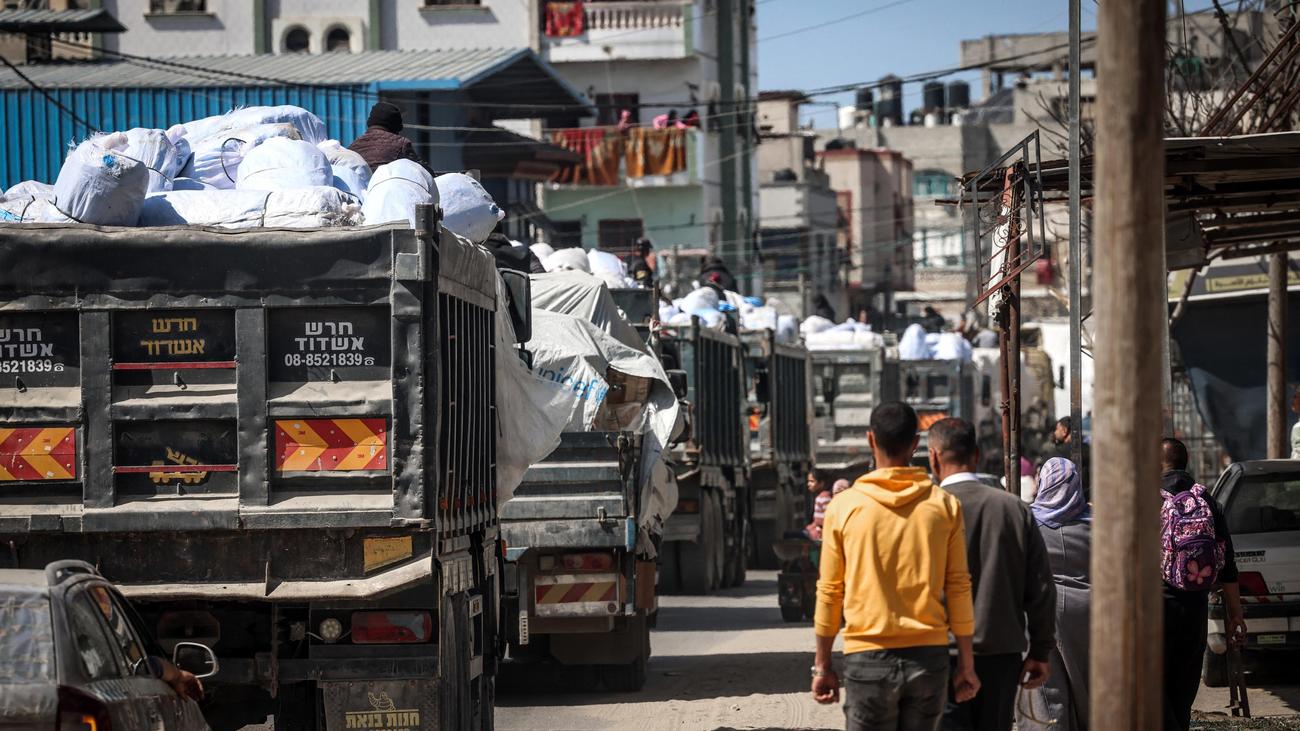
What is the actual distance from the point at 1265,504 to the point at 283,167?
6953mm

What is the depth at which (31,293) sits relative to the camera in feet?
23.6

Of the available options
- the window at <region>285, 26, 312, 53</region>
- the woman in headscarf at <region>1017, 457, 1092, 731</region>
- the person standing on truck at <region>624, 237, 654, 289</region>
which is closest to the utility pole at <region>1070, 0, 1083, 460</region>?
the woman in headscarf at <region>1017, 457, 1092, 731</region>

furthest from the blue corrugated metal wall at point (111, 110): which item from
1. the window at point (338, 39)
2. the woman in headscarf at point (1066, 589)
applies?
the woman in headscarf at point (1066, 589)

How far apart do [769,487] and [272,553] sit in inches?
653

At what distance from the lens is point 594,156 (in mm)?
49594

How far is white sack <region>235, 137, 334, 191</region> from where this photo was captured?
8.31 m

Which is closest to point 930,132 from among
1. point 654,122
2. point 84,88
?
point 654,122

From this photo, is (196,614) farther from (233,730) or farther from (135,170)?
(135,170)

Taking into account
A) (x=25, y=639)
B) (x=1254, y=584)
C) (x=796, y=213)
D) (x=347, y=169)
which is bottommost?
(x=1254, y=584)

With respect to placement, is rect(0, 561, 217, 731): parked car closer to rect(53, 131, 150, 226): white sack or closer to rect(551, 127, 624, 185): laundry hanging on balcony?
rect(53, 131, 150, 226): white sack

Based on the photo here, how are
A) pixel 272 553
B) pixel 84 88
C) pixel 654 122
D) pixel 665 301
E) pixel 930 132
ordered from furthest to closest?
pixel 930 132, pixel 654 122, pixel 84 88, pixel 665 301, pixel 272 553

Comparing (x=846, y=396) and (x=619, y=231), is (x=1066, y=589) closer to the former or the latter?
(x=846, y=396)

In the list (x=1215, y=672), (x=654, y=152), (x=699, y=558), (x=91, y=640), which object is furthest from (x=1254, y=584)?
(x=654, y=152)

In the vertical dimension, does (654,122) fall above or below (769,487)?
above
